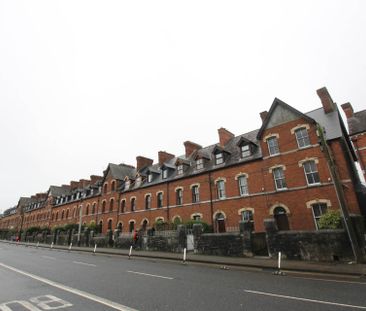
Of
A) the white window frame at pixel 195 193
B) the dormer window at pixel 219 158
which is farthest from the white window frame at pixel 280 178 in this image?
the white window frame at pixel 195 193

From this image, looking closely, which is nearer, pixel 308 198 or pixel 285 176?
pixel 308 198

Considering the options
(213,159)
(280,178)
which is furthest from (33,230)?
(280,178)

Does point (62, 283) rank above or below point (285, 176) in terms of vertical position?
below

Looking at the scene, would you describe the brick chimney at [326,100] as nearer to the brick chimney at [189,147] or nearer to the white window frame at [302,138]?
the white window frame at [302,138]

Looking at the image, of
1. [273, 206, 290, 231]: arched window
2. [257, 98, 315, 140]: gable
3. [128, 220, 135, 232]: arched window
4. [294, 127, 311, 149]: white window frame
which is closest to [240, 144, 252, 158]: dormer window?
[257, 98, 315, 140]: gable

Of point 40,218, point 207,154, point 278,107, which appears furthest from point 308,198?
point 40,218

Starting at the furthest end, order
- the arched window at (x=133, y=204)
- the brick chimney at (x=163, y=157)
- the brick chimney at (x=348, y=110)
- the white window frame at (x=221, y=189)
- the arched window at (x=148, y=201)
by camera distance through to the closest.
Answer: the brick chimney at (x=163, y=157)
the arched window at (x=133, y=204)
the arched window at (x=148, y=201)
the brick chimney at (x=348, y=110)
the white window frame at (x=221, y=189)

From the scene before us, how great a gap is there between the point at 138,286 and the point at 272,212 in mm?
16072

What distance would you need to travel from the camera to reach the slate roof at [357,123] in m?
24.6

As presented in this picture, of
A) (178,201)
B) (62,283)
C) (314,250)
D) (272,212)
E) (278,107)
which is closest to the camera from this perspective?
(62,283)

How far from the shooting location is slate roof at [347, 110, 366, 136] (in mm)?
24569

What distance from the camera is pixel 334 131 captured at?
66.4 feet

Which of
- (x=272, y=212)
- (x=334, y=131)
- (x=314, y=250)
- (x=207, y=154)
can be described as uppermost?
(x=207, y=154)

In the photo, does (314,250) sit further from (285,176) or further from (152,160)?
(152,160)
